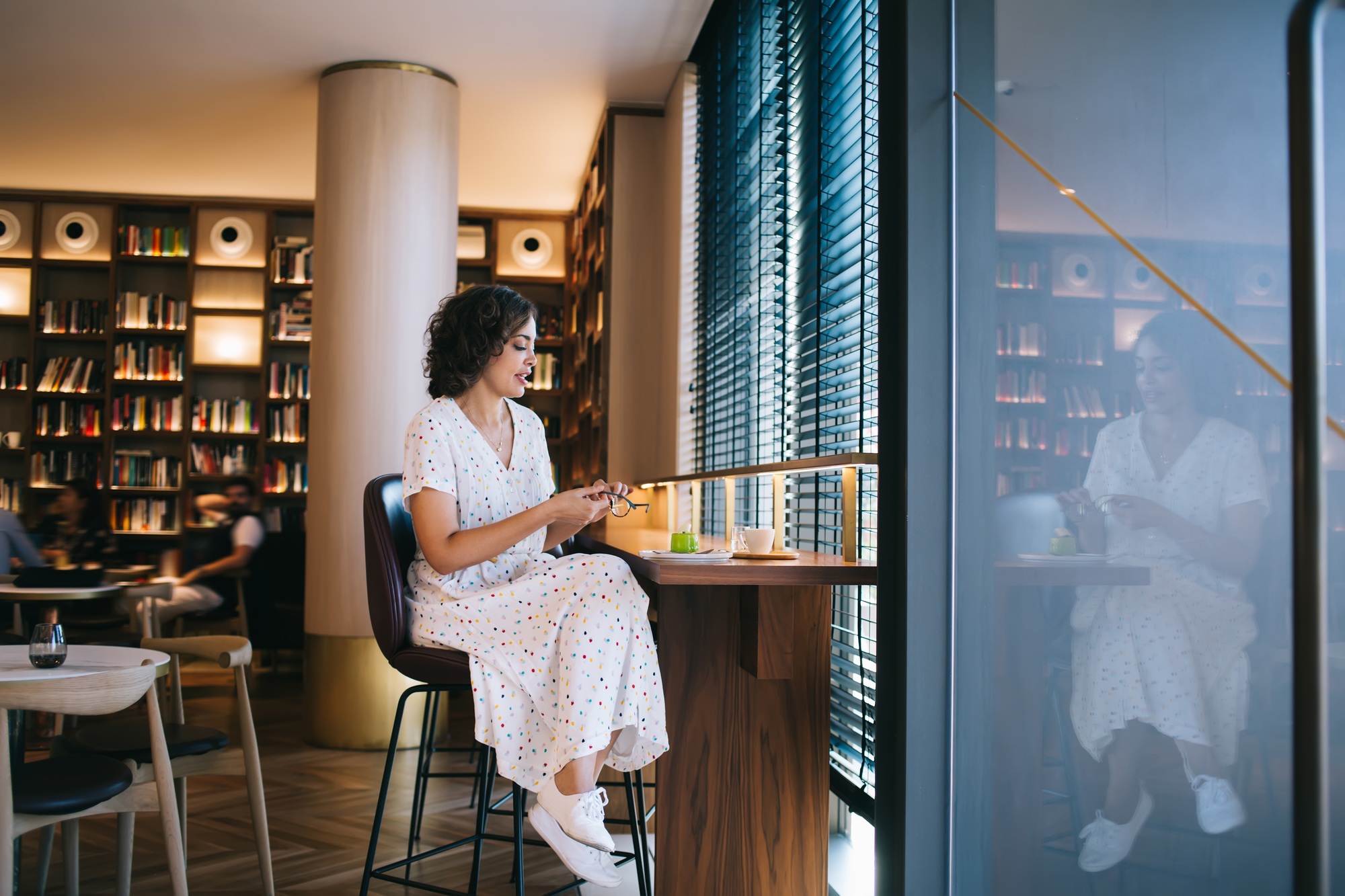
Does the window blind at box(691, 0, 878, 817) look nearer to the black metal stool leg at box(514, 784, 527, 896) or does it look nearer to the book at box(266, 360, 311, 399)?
the black metal stool leg at box(514, 784, 527, 896)

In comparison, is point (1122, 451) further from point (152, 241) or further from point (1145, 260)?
point (152, 241)

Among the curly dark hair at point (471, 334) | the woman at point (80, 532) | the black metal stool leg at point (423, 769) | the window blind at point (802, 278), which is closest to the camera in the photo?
the curly dark hair at point (471, 334)

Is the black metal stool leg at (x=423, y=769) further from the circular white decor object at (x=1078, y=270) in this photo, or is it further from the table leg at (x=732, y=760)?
the circular white decor object at (x=1078, y=270)

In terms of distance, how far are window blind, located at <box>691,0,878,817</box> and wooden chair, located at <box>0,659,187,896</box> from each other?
155cm

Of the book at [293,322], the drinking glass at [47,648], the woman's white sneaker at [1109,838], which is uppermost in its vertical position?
the book at [293,322]

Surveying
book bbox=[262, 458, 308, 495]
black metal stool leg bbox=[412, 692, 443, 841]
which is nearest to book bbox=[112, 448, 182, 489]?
book bbox=[262, 458, 308, 495]

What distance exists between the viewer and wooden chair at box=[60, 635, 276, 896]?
2.40m

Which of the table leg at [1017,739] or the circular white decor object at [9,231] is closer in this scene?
the table leg at [1017,739]

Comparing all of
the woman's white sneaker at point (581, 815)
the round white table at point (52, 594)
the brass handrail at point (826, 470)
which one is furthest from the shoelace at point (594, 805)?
the round white table at point (52, 594)

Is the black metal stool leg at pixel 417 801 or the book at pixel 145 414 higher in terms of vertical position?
the book at pixel 145 414

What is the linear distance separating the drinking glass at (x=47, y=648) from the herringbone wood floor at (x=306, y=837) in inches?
36.0

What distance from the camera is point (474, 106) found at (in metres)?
5.27

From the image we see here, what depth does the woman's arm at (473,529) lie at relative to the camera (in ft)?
7.04

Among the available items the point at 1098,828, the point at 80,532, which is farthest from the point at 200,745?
the point at 80,532
